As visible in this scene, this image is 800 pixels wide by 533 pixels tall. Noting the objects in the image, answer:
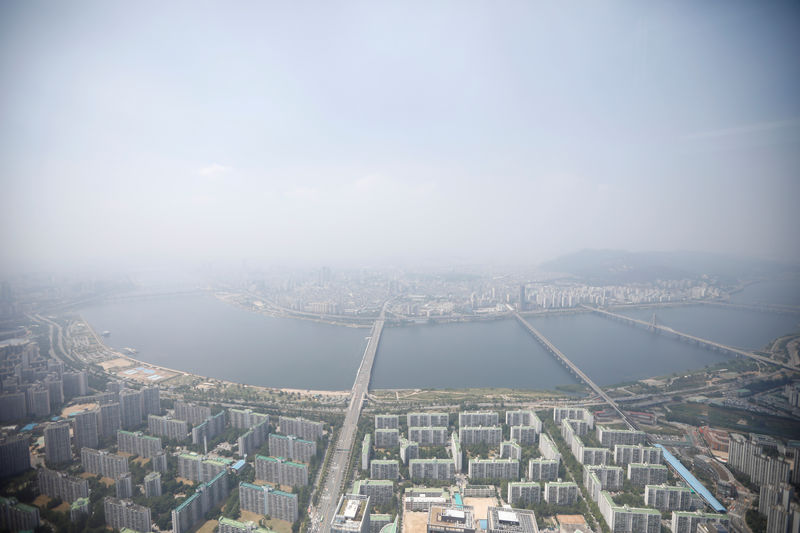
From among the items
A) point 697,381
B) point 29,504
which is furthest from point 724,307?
point 29,504

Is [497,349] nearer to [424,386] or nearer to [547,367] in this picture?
[547,367]

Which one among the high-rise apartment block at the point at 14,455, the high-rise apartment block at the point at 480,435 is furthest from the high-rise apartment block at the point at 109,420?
the high-rise apartment block at the point at 480,435

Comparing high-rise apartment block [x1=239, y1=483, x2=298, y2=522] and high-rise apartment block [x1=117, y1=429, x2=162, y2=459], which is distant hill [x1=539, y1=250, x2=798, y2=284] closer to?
high-rise apartment block [x1=239, y1=483, x2=298, y2=522]

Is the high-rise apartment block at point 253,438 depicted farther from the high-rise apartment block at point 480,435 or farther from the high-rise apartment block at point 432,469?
the high-rise apartment block at point 480,435

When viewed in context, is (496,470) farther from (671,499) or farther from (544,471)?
(671,499)

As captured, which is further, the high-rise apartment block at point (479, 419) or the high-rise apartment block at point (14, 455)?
the high-rise apartment block at point (479, 419)

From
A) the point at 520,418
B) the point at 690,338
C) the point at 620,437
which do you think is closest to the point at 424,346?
the point at 520,418

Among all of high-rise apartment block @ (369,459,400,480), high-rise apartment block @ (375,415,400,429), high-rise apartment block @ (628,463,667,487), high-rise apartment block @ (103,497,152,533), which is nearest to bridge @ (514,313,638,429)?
high-rise apartment block @ (628,463,667,487)
